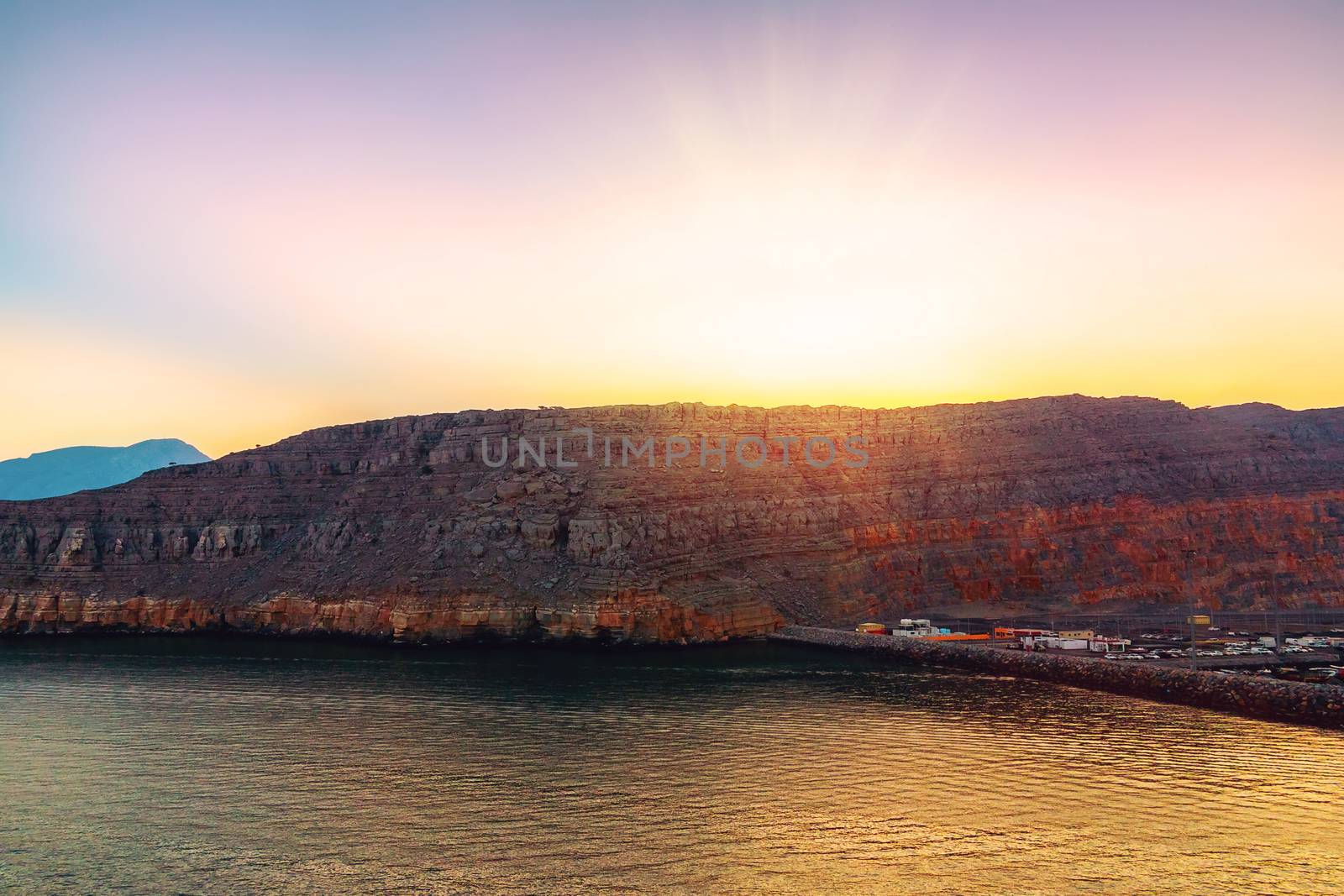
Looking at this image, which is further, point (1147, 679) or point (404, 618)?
point (404, 618)

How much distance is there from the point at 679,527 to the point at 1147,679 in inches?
2540

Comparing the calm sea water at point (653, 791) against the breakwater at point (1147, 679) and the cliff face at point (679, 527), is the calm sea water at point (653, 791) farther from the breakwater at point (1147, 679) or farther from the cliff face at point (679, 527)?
the cliff face at point (679, 527)

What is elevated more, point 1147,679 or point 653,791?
point 653,791

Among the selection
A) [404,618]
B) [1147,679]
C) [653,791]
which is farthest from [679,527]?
[653,791]

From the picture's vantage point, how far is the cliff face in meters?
115

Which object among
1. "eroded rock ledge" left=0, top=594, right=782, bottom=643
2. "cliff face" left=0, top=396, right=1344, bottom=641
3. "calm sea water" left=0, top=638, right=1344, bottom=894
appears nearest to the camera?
"calm sea water" left=0, top=638, right=1344, bottom=894

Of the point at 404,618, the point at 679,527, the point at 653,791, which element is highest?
the point at 679,527

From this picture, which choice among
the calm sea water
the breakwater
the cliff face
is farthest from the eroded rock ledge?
the calm sea water

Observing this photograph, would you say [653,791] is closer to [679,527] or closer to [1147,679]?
[1147,679]

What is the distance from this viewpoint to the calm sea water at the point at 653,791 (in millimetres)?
32469

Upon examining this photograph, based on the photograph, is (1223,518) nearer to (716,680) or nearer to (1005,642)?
(1005,642)

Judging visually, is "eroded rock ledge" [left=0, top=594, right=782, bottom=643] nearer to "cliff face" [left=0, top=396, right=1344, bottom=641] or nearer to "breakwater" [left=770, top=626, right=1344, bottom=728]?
"cliff face" [left=0, top=396, right=1344, bottom=641]

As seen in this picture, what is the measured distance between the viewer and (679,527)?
122750mm

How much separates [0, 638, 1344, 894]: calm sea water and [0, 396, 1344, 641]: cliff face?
40134 mm
